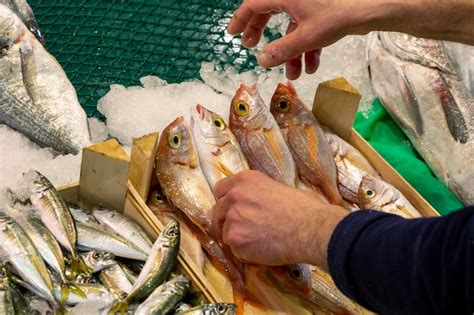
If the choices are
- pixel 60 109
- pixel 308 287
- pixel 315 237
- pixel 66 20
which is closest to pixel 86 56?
pixel 66 20

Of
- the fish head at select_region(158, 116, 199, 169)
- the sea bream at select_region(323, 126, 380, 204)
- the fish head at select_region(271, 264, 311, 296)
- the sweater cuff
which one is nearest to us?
the sweater cuff

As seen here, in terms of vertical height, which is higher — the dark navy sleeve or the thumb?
the thumb

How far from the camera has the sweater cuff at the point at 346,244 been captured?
1.33m

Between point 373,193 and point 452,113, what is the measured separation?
2.52 feet

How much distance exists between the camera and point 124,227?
6.18 ft

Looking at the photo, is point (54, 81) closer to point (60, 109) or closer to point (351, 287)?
point (60, 109)

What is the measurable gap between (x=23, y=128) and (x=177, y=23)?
3.32ft

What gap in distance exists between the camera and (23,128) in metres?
2.32

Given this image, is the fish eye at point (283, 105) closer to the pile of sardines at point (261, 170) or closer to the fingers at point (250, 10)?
the pile of sardines at point (261, 170)

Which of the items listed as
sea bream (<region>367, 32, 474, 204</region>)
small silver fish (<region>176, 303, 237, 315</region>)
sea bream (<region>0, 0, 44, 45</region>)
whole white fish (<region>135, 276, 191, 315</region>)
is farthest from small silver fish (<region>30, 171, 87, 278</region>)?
sea bream (<region>367, 32, 474, 204</region>)

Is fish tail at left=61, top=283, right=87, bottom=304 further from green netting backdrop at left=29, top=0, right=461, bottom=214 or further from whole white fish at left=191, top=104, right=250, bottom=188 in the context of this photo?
green netting backdrop at left=29, top=0, right=461, bottom=214

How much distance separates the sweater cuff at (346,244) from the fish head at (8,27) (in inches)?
67.2

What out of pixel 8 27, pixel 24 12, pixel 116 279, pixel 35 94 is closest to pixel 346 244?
pixel 116 279

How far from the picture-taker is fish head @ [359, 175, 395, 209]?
7.20 feet
